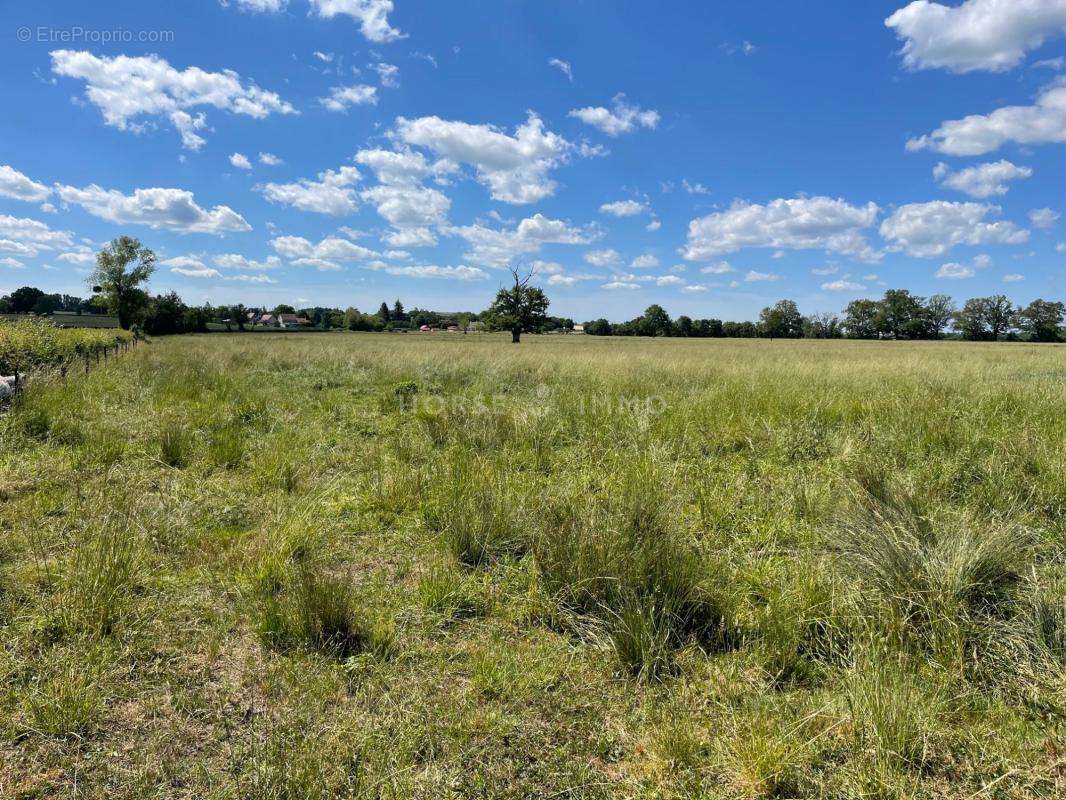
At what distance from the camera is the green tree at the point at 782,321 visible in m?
107

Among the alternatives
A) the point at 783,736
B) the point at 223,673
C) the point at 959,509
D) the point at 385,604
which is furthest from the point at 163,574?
the point at 959,509

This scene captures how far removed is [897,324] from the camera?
316 feet

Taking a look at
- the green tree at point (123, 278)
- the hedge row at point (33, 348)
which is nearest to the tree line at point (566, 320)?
the green tree at point (123, 278)

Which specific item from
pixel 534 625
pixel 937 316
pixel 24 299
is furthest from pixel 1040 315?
pixel 24 299

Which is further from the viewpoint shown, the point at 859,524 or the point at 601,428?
the point at 601,428

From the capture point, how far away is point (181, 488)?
14.9ft

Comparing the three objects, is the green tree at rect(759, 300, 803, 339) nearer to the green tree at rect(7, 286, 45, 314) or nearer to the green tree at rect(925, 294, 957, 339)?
the green tree at rect(925, 294, 957, 339)

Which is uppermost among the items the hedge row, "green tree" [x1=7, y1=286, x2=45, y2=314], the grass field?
"green tree" [x1=7, y1=286, x2=45, y2=314]

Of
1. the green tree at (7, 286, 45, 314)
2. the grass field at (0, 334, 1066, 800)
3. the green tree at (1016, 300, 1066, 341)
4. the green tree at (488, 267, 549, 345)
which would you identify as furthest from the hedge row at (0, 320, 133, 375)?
→ the green tree at (1016, 300, 1066, 341)

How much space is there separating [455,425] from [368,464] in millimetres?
1510

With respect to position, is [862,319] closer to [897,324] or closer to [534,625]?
[897,324]

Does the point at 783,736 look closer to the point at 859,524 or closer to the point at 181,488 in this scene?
the point at 859,524

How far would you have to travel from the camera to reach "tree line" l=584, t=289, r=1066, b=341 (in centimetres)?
9250

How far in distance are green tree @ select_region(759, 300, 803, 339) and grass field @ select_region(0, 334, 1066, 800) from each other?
371ft
